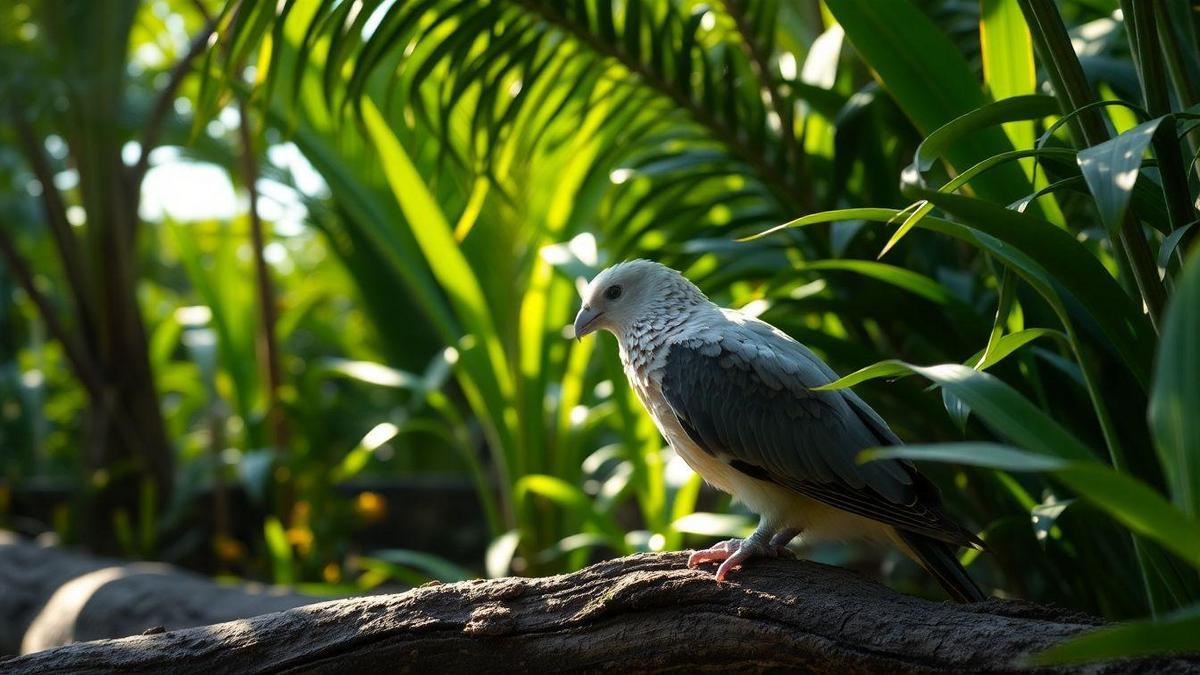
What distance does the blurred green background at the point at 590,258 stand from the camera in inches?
49.3

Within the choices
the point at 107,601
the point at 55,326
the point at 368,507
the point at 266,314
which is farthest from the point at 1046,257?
the point at 55,326

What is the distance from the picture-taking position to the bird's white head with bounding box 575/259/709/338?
74.2 inches

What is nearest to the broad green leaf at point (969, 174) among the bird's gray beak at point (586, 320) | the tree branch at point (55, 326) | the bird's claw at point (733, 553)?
the bird's claw at point (733, 553)

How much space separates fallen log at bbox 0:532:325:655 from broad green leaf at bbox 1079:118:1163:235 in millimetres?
2192

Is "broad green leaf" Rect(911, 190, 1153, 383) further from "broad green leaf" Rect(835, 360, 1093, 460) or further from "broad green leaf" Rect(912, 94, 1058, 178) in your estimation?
"broad green leaf" Rect(835, 360, 1093, 460)

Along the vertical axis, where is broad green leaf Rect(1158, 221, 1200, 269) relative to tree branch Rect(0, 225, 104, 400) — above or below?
below

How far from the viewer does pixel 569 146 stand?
2.67 m

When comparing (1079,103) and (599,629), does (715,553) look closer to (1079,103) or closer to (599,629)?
(599,629)

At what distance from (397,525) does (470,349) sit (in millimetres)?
1853

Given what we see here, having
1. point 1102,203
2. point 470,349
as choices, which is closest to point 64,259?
point 470,349

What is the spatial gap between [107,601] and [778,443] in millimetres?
2053

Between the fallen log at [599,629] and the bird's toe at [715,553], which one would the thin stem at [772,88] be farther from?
the fallen log at [599,629]

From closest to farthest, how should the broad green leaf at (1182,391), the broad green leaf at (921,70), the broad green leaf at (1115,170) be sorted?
the broad green leaf at (1182,391), the broad green leaf at (1115,170), the broad green leaf at (921,70)

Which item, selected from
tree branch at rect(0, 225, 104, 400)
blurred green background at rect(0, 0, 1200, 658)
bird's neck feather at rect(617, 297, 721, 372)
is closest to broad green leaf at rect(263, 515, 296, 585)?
blurred green background at rect(0, 0, 1200, 658)
